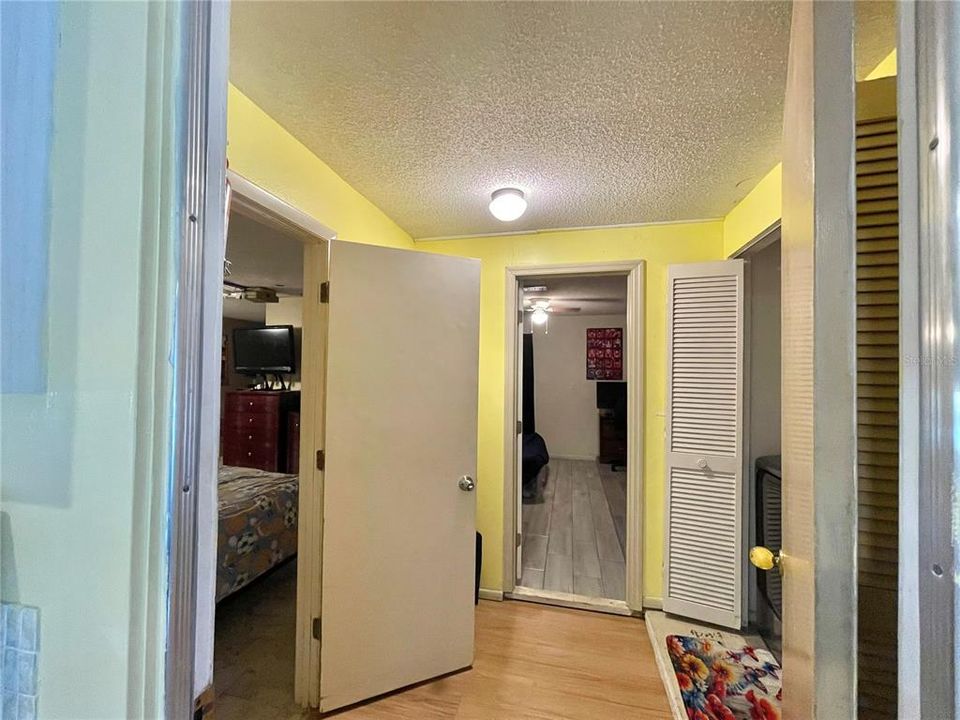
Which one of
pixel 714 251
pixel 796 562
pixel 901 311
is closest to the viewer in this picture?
pixel 901 311

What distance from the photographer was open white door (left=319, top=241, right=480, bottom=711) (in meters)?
1.67

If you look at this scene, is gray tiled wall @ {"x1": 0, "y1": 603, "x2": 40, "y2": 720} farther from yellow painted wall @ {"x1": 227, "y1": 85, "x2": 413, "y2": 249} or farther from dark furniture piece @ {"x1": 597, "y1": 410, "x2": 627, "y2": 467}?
dark furniture piece @ {"x1": 597, "y1": 410, "x2": 627, "y2": 467}

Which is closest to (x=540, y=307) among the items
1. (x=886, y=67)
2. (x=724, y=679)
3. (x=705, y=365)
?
(x=705, y=365)

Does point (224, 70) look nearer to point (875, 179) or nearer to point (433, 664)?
point (875, 179)

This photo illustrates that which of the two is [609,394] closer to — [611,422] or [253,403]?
[611,422]

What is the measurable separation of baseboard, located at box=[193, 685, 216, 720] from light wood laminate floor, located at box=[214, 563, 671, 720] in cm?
155

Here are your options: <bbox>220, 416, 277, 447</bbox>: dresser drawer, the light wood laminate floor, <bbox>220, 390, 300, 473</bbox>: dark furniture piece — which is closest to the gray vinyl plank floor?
the light wood laminate floor

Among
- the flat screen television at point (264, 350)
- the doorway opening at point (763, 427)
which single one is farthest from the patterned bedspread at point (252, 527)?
the doorway opening at point (763, 427)

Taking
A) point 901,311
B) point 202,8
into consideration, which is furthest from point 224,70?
point 901,311

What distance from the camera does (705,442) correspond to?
82.9 inches

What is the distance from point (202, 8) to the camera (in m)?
0.45

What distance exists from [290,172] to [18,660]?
153 centimetres

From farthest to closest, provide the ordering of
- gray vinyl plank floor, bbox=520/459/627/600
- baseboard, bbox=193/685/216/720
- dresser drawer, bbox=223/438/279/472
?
1. dresser drawer, bbox=223/438/279/472
2. gray vinyl plank floor, bbox=520/459/627/600
3. baseboard, bbox=193/685/216/720

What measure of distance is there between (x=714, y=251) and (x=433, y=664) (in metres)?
2.69
